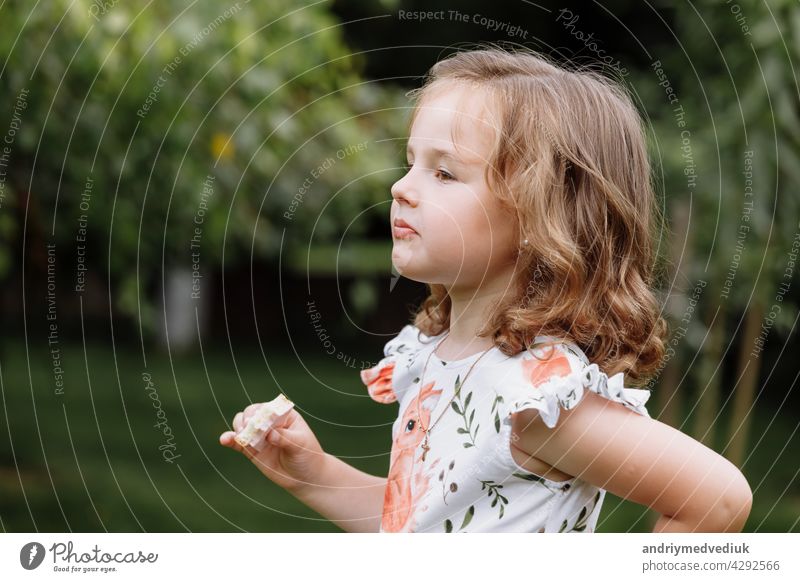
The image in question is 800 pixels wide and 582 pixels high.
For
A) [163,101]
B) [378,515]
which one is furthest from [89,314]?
[378,515]

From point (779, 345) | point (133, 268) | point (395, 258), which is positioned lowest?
point (779, 345)

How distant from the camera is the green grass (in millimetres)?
3307

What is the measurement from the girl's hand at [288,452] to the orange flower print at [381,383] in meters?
0.09

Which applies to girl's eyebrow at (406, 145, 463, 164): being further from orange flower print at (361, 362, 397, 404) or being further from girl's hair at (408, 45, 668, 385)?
orange flower print at (361, 362, 397, 404)

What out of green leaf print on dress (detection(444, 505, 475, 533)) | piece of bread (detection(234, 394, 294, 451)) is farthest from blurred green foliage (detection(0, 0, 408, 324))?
green leaf print on dress (detection(444, 505, 475, 533))

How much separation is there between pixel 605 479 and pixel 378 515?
320 millimetres

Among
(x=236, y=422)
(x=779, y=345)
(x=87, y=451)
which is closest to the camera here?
(x=236, y=422)

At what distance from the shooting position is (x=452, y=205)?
3.10 ft

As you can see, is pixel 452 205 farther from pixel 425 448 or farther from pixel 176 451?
pixel 176 451
